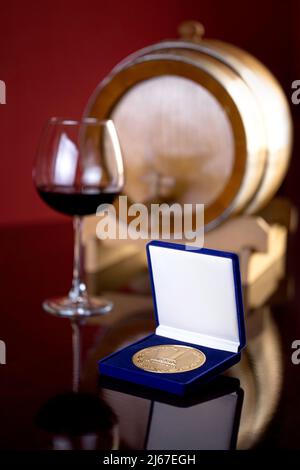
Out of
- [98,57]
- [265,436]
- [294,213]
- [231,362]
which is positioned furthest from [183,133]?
[98,57]

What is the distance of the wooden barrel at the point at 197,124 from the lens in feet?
3.02

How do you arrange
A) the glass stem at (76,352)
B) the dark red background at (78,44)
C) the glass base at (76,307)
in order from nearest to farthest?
the glass stem at (76,352)
the glass base at (76,307)
the dark red background at (78,44)

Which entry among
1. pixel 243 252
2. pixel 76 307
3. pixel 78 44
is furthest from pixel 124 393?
pixel 78 44

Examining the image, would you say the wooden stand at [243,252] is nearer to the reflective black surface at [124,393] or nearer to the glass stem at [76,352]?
the reflective black surface at [124,393]

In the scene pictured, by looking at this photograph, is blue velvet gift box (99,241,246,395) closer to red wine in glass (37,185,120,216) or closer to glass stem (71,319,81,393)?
glass stem (71,319,81,393)

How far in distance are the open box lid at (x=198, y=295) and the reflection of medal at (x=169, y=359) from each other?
2cm

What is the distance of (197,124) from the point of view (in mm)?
965

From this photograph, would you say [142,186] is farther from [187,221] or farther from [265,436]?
[265,436]

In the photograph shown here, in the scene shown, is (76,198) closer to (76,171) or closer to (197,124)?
(76,171)

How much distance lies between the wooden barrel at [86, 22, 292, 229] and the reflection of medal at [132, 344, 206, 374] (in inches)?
13.9

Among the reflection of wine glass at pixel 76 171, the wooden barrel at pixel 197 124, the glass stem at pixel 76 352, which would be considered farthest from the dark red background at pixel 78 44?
the glass stem at pixel 76 352

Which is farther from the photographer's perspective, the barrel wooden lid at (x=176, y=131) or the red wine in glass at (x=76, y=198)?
the barrel wooden lid at (x=176, y=131)

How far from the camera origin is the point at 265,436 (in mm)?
462

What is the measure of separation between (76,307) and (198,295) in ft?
0.69
